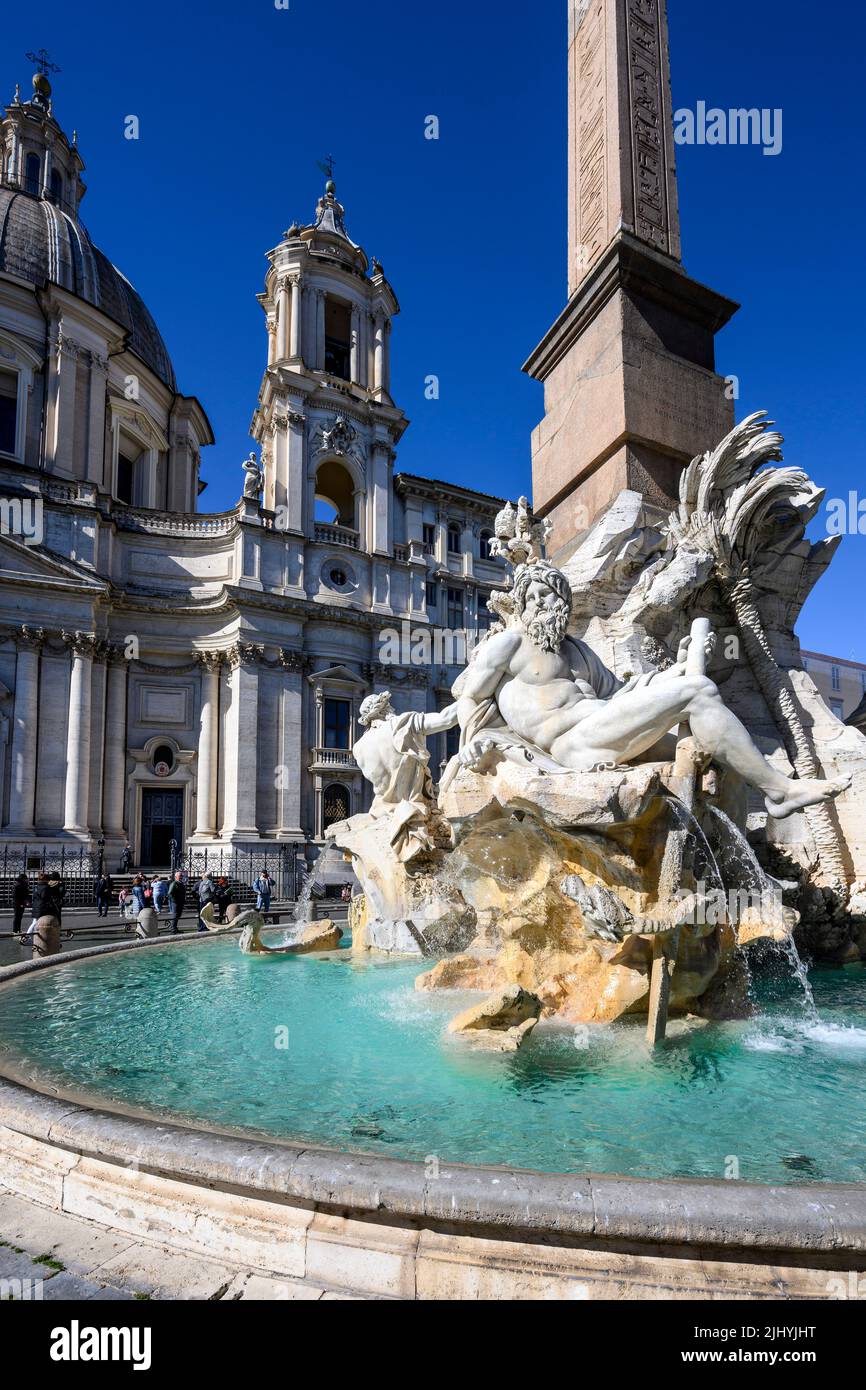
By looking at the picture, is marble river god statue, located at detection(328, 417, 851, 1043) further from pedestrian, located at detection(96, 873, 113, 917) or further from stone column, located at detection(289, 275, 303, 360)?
stone column, located at detection(289, 275, 303, 360)

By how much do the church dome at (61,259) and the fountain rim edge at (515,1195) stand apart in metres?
39.5

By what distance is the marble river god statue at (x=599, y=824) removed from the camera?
4770mm

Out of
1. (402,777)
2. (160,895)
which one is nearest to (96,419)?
(160,895)

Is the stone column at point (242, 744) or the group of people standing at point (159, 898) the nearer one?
the group of people standing at point (159, 898)

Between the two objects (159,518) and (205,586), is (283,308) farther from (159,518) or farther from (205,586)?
(205,586)

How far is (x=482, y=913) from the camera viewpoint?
22.7 ft

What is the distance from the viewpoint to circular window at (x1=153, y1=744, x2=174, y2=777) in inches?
1272

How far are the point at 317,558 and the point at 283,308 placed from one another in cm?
1240

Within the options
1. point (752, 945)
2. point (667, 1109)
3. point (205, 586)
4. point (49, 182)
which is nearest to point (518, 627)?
point (752, 945)

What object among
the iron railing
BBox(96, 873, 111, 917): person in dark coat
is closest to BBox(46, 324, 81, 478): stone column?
the iron railing

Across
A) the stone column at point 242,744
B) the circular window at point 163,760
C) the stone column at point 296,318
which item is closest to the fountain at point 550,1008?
the stone column at point 242,744

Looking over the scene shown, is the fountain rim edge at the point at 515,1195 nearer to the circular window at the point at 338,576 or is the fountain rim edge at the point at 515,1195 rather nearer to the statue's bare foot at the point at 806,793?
the statue's bare foot at the point at 806,793

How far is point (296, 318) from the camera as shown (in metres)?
36.7

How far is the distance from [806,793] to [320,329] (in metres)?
38.1
